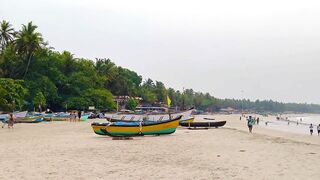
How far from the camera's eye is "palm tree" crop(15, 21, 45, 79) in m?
61.8

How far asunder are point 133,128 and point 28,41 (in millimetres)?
43180

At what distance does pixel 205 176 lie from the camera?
11.0m

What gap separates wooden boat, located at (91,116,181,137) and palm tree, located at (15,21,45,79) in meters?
41.7

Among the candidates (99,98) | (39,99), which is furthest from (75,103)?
(39,99)

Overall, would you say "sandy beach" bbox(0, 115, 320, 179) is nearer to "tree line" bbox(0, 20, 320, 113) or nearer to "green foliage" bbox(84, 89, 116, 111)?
"tree line" bbox(0, 20, 320, 113)

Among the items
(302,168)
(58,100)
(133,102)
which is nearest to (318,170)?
(302,168)

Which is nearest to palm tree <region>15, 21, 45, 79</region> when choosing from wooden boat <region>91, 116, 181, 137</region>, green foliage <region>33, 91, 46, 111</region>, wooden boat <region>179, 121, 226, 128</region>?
green foliage <region>33, 91, 46, 111</region>

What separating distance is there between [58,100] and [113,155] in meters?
56.6

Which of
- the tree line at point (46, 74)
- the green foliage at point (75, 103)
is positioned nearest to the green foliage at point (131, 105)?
the tree line at point (46, 74)

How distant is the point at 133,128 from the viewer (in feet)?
83.1

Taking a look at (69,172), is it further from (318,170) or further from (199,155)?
(318,170)

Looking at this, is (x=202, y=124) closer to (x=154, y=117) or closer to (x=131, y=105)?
(x=154, y=117)

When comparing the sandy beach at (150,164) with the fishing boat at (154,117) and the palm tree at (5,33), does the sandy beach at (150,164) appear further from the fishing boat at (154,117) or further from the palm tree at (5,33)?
the palm tree at (5,33)

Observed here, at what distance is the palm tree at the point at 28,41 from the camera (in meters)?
61.8
